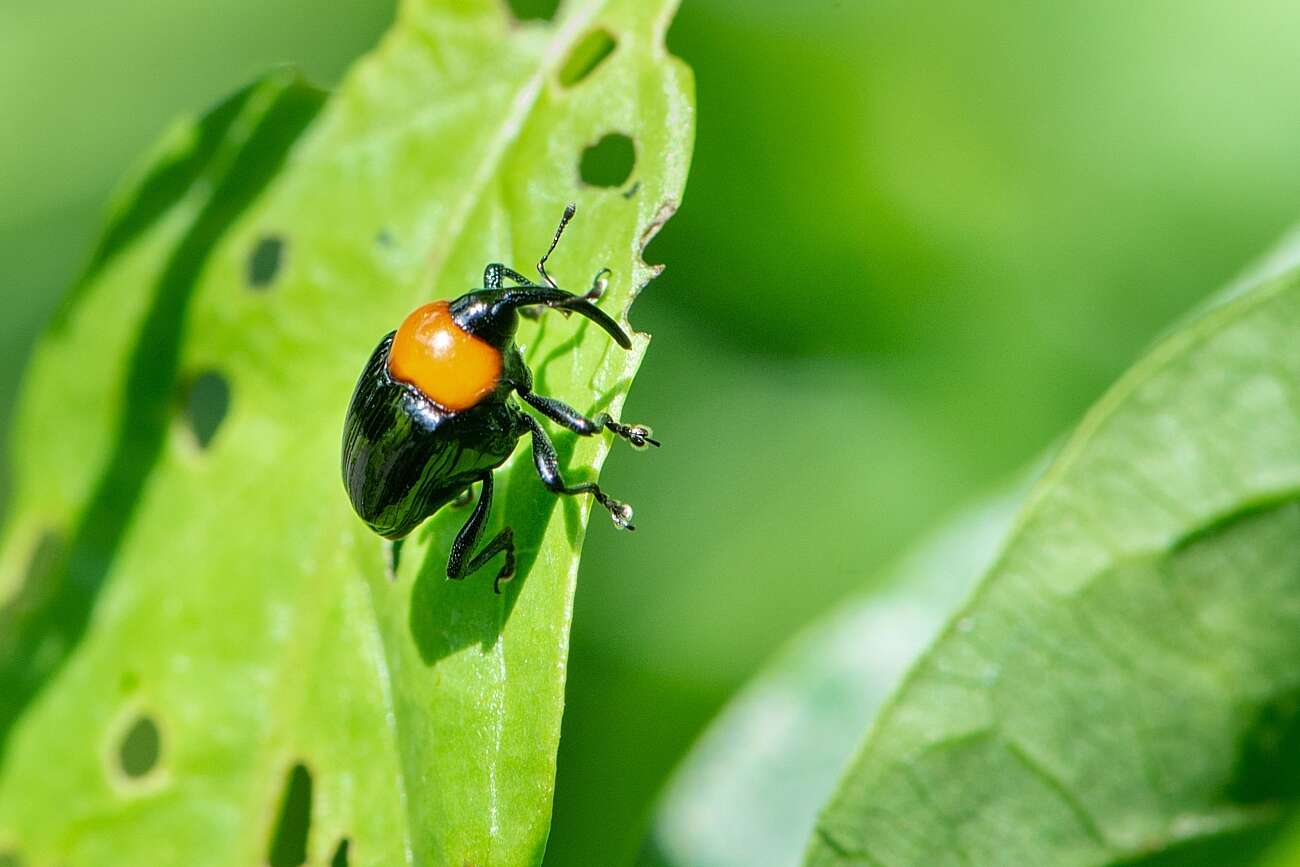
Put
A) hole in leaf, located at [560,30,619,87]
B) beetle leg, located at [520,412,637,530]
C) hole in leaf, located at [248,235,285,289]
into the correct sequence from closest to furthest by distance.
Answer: beetle leg, located at [520,412,637,530] < hole in leaf, located at [560,30,619,87] < hole in leaf, located at [248,235,285,289]

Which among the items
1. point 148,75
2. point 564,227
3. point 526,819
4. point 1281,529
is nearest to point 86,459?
point 564,227

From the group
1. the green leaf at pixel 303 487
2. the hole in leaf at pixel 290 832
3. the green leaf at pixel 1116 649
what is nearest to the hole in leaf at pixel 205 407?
the green leaf at pixel 303 487

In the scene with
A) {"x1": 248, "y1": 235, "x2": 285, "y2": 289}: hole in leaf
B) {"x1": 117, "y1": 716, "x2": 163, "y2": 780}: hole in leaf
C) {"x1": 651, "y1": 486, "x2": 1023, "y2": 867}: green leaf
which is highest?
{"x1": 248, "y1": 235, "x2": 285, "y2": 289}: hole in leaf

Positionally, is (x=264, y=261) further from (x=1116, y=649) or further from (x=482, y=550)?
(x=1116, y=649)

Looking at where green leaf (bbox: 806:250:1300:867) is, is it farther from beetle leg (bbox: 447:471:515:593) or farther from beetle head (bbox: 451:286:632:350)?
beetle head (bbox: 451:286:632:350)

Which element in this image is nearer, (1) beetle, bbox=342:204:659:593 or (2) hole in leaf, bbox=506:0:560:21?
(1) beetle, bbox=342:204:659:593

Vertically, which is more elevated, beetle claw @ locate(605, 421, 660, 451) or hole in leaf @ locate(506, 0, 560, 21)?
hole in leaf @ locate(506, 0, 560, 21)

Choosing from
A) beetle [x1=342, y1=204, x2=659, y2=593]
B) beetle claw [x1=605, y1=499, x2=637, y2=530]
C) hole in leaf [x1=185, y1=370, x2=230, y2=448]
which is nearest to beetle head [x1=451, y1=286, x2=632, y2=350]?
beetle [x1=342, y1=204, x2=659, y2=593]

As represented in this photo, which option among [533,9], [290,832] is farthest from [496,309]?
[290,832]
